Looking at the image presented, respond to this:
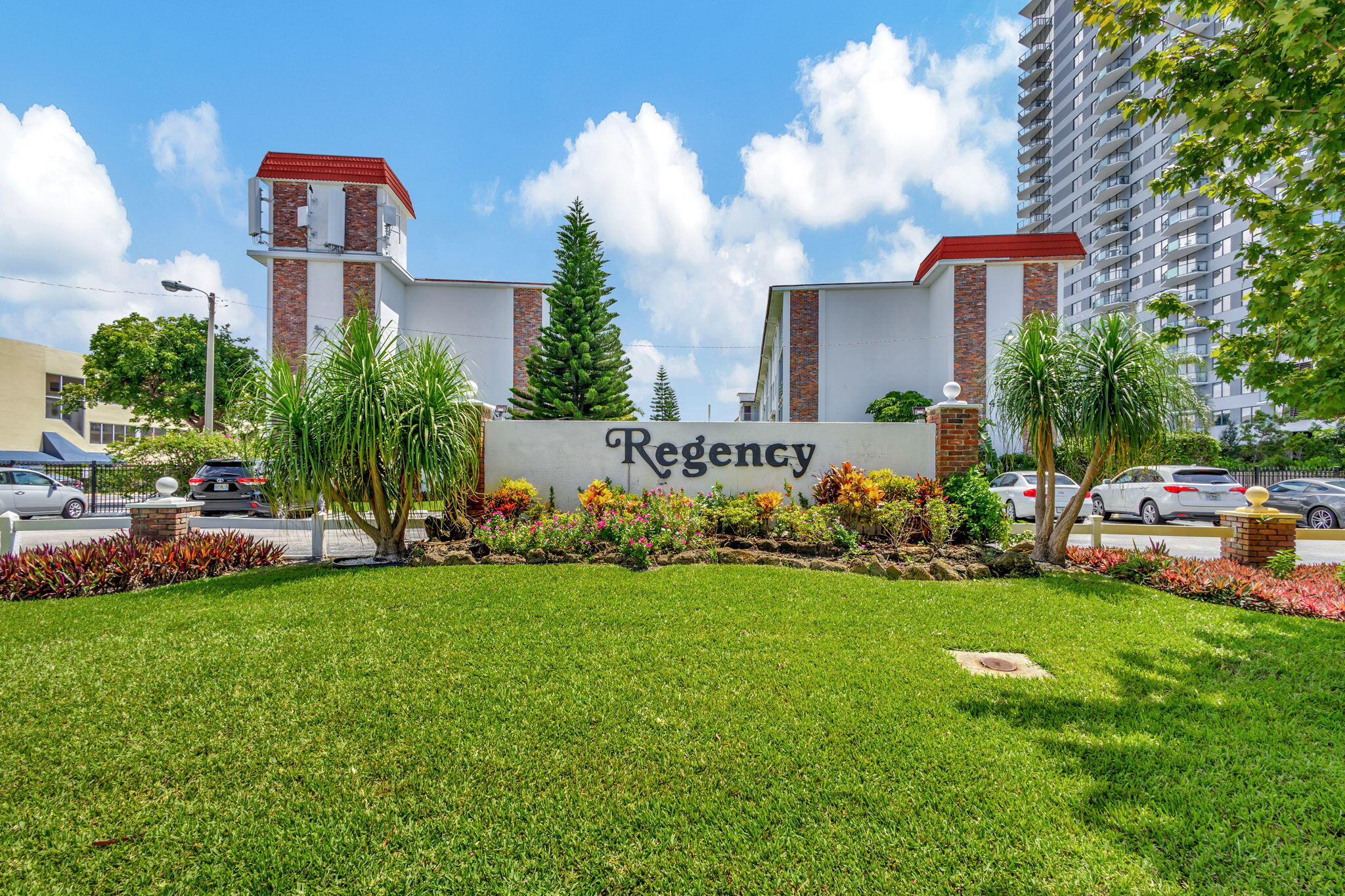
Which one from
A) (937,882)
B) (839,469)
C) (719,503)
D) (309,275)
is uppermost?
(309,275)

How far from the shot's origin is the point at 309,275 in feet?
69.2

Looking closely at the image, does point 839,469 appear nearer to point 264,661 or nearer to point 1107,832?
point 1107,832

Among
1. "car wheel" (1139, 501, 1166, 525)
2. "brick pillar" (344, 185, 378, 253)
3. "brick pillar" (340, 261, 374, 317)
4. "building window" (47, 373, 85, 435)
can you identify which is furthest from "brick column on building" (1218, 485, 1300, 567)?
"building window" (47, 373, 85, 435)

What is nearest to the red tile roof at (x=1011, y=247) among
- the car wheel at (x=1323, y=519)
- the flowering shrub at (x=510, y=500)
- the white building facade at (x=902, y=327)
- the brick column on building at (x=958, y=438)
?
the white building facade at (x=902, y=327)

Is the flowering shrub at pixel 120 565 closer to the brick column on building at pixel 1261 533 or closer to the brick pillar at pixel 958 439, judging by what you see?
the brick pillar at pixel 958 439

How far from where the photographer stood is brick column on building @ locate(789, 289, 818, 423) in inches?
899

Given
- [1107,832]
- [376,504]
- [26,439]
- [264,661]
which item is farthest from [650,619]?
[26,439]

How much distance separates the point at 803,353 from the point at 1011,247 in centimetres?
808

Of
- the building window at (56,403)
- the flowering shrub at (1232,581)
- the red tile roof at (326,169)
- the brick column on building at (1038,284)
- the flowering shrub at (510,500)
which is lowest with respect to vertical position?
the flowering shrub at (1232,581)

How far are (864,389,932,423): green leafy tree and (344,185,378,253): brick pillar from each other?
19.7 metres

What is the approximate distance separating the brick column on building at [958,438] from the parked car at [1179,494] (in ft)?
21.5

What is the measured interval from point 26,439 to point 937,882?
173 ft

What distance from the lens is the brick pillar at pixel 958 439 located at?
8.50 m

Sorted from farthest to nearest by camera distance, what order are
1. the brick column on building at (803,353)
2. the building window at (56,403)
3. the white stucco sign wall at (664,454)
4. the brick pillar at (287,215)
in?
the building window at (56,403)
the brick column on building at (803,353)
the brick pillar at (287,215)
the white stucco sign wall at (664,454)
